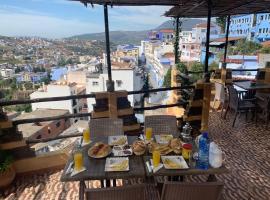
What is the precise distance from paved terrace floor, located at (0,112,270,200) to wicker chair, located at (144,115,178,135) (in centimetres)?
68

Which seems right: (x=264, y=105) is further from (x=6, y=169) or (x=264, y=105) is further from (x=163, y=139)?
(x=6, y=169)

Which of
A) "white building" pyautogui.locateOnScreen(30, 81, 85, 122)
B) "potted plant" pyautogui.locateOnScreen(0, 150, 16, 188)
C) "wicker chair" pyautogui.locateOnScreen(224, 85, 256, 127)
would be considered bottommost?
"white building" pyautogui.locateOnScreen(30, 81, 85, 122)

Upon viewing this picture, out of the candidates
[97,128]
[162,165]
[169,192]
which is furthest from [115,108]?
[169,192]

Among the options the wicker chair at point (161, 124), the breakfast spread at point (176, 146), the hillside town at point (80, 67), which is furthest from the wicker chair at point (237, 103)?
the hillside town at point (80, 67)

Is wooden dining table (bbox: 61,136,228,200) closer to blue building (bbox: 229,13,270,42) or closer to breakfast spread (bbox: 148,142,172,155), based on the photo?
breakfast spread (bbox: 148,142,172,155)

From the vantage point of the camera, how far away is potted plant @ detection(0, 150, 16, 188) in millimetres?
2664

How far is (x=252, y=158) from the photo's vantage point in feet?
10.9

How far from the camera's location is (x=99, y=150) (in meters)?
2.12

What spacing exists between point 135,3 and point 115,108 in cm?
162

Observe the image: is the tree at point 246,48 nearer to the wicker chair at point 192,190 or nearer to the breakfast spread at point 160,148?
the breakfast spread at point 160,148

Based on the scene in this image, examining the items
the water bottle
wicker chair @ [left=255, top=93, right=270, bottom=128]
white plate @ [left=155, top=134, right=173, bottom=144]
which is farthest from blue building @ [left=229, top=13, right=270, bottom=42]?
the water bottle

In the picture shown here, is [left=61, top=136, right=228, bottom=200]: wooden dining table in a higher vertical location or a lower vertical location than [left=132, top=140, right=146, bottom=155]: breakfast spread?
lower

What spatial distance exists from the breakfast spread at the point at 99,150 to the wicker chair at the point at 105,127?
489 millimetres

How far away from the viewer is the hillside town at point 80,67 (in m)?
15.5
